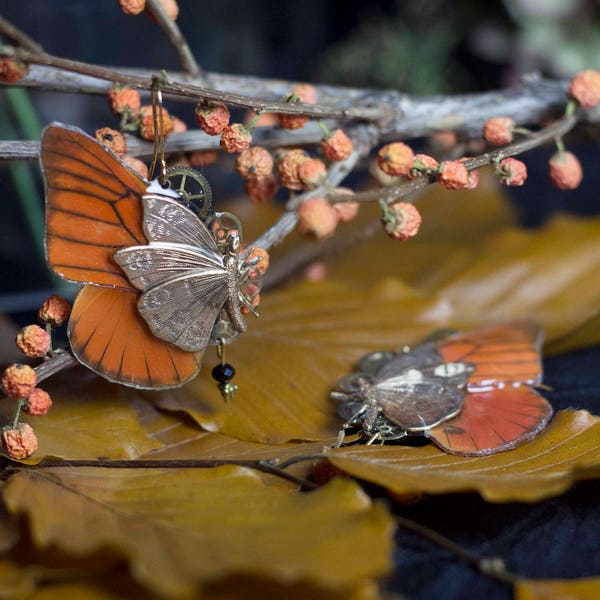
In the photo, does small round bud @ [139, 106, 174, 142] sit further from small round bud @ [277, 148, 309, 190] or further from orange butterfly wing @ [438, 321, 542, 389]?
orange butterfly wing @ [438, 321, 542, 389]

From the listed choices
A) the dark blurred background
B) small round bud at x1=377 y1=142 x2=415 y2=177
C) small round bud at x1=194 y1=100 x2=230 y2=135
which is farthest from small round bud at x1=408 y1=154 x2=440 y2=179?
the dark blurred background

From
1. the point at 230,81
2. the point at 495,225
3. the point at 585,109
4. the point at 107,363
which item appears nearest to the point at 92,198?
the point at 107,363

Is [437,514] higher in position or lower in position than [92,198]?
lower

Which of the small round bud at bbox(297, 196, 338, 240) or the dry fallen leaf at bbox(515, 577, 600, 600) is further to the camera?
the small round bud at bbox(297, 196, 338, 240)

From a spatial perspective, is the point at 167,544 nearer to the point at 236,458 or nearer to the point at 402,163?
the point at 236,458

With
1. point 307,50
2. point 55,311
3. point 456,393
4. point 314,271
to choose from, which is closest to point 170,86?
point 55,311

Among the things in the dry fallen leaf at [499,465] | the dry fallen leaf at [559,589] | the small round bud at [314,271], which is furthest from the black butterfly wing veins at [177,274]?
the small round bud at [314,271]

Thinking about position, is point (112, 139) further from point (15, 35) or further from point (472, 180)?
point (472, 180)
